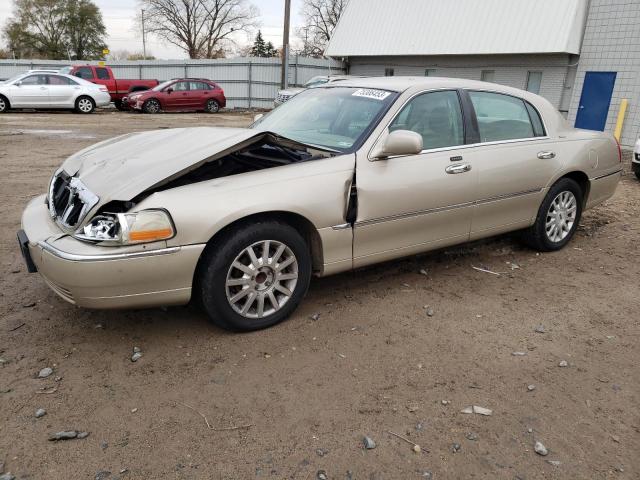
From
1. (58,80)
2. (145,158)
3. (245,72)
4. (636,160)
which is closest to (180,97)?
(58,80)

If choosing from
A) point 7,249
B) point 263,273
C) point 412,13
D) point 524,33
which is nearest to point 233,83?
point 412,13

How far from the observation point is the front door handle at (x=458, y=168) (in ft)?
13.3

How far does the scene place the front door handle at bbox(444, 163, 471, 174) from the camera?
13.3ft

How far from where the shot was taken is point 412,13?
20.9 m

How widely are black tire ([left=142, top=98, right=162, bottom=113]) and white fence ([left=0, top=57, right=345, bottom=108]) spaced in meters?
5.73

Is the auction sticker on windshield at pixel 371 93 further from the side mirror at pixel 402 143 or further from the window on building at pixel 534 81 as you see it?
the window on building at pixel 534 81

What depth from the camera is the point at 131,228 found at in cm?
290

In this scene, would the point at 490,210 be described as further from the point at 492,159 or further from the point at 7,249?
the point at 7,249

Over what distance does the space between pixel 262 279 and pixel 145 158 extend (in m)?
1.13

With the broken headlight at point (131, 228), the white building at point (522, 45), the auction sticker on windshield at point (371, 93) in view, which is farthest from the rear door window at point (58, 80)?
the broken headlight at point (131, 228)

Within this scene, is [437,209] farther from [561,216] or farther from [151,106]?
[151,106]

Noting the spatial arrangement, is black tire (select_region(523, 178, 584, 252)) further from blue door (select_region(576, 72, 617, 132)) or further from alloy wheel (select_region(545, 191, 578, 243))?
blue door (select_region(576, 72, 617, 132))

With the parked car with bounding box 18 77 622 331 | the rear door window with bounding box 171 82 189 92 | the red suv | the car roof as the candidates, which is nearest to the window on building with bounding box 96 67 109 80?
the red suv

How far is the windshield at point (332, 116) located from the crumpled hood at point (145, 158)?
1.83ft
